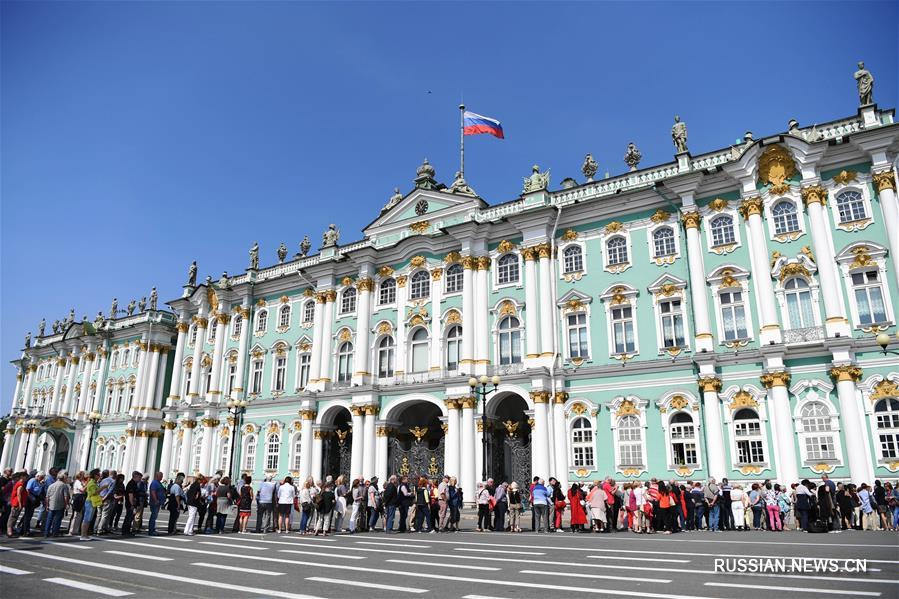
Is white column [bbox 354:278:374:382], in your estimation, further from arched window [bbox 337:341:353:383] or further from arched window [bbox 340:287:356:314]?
arched window [bbox 337:341:353:383]

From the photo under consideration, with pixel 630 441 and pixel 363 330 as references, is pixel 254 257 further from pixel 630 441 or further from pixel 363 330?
pixel 630 441

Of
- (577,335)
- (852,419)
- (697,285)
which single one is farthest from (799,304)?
(577,335)

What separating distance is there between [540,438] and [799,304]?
1265cm

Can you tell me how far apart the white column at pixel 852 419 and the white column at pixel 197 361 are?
3963cm

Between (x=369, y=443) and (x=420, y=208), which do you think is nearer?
(x=369, y=443)

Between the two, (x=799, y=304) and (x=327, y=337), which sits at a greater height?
(x=327, y=337)

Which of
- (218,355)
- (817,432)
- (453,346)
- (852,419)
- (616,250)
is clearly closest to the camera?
(852,419)

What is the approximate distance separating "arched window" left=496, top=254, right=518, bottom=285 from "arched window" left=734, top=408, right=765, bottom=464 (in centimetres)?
1284

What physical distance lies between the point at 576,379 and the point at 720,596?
21785mm

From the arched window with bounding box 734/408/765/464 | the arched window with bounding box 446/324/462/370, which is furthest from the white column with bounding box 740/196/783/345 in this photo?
the arched window with bounding box 446/324/462/370

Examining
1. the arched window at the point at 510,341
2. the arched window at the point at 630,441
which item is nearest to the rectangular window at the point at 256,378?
the arched window at the point at 510,341

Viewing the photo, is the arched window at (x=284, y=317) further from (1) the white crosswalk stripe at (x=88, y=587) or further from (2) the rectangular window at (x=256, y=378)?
(1) the white crosswalk stripe at (x=88, y=587)

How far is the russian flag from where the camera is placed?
35.2m

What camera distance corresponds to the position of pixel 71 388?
58.6 meters
